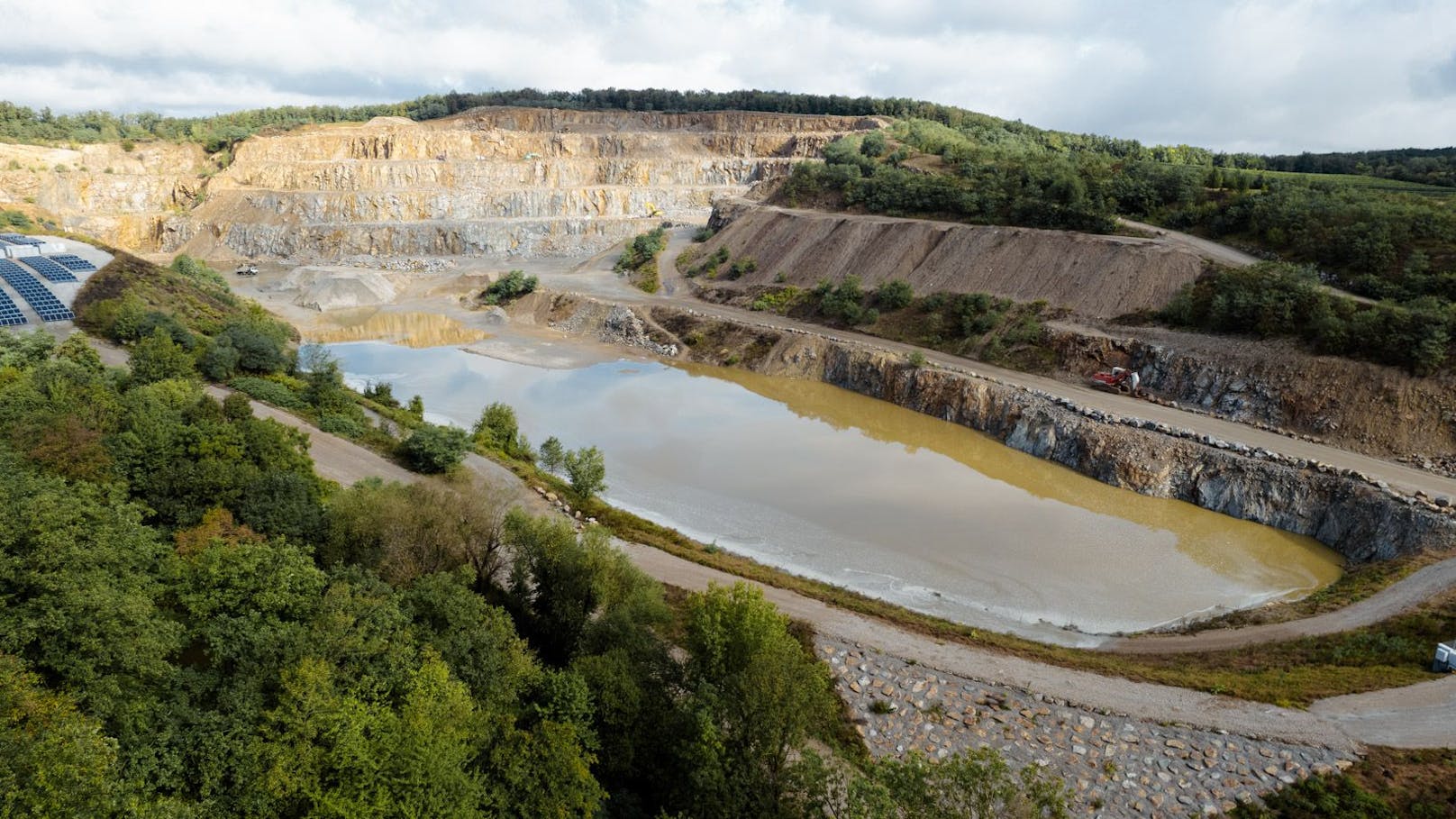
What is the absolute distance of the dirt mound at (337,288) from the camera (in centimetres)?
6259

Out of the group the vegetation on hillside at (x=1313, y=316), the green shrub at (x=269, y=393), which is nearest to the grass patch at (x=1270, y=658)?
the vegetation on hillside at (x=1313, y=316)

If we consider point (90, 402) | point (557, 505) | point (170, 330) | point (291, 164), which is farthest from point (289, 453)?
point (291, 164)

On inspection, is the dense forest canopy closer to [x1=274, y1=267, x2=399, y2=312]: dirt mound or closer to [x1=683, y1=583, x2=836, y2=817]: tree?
[x1=274, y1=267, x2=399, y2=312]: dirt mound

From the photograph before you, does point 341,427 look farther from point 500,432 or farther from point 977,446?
point 977,446

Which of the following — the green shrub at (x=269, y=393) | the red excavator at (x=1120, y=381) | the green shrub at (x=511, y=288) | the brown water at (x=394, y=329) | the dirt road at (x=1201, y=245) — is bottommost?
the brown water at (x=394, y=329)

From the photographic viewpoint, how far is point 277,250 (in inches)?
3120

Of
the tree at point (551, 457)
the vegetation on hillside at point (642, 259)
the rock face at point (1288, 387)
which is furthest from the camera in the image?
the vegetation on hillside at point (642, 259)

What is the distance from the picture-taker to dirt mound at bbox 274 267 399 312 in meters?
62.6

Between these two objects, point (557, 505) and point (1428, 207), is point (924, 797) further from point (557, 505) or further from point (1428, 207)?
point (1428, 207)

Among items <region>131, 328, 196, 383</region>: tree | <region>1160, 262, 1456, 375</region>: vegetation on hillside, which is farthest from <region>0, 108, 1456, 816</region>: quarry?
<region>131, 328, 196, 383</region>: tree

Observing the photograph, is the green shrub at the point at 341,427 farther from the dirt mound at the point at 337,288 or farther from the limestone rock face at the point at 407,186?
the limestone rock face at the point at 407,186

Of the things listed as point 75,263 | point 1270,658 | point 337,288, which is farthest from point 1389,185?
point 75,263

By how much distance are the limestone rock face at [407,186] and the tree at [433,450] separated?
189 feet

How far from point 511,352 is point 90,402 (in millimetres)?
30791
